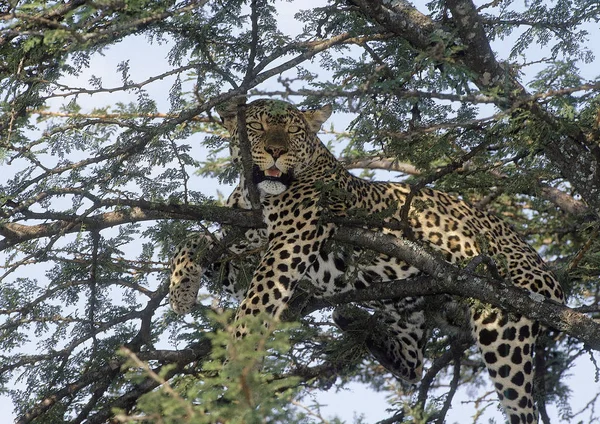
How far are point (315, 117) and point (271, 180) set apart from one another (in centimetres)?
126

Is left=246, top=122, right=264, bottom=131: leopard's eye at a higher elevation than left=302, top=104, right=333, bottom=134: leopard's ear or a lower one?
lower

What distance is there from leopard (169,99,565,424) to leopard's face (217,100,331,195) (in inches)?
0.5

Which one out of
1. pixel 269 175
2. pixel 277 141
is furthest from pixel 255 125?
pixel 269 175

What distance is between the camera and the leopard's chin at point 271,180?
920cm

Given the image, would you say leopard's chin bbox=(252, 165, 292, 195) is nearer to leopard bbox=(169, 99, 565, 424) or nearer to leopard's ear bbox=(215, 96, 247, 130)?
leopard bbox=(169, 99, 565, 424)

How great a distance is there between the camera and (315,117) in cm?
1023

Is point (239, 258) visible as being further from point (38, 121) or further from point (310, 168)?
point (38, 121)

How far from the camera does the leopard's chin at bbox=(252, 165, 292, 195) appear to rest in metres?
9.20

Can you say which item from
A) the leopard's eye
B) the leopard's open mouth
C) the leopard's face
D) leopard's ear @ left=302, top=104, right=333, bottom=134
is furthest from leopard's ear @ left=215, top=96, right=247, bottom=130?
leopard's ear @ left=302, top=104, right=333, bottom=134

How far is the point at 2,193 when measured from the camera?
7820 millimetres

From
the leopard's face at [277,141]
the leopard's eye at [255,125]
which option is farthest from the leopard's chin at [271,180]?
the leopard's eye at [255,125]

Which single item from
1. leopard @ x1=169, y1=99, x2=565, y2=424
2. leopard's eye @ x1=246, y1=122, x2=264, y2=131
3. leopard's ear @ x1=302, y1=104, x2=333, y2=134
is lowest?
leopard @ x1=169, y1=99, x2=565, y2=424

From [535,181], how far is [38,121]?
4.75 m

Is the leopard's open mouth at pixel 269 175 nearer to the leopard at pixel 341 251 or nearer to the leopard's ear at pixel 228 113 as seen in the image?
the leopard at pixel 341 251
